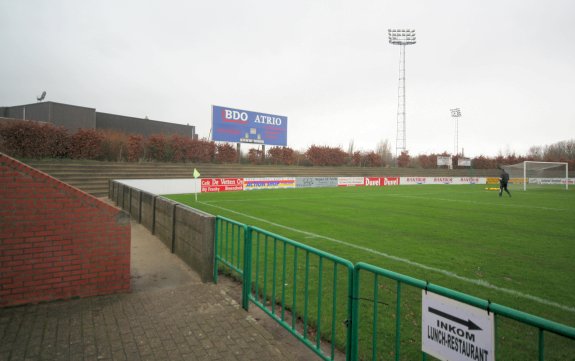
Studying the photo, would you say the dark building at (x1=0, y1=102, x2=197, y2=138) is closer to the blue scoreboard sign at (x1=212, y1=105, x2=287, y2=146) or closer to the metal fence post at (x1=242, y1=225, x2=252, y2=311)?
the blue scoreboard sign at (x1=212, y1=105, x2=287, y2=146)

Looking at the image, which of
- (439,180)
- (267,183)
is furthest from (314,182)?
(439,180)

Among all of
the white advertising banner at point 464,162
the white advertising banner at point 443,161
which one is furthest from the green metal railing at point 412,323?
the white advertising banner at point 464,162

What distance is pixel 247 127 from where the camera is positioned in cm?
3497

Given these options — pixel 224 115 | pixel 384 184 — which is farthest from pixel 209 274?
pixel 384 184

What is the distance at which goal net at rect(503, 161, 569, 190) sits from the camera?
39.8 m

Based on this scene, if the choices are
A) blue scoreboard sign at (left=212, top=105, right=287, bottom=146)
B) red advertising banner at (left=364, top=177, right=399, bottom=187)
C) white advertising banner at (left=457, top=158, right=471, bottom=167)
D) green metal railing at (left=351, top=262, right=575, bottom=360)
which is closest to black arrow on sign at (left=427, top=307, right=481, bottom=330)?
green metal railing at (left=351, top=262, right=575, bottom=360)

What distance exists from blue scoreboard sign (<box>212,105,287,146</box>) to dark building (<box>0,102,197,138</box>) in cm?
1571

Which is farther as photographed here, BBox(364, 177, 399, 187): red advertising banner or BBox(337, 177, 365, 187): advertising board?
BBox(364, 177, 399, 187): red advertising banner

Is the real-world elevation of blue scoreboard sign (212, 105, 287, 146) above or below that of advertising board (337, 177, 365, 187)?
above

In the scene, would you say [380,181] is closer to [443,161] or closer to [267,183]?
[267,183]

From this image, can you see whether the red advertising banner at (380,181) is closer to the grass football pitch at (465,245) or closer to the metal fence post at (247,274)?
the grass football pitch at (465,245)

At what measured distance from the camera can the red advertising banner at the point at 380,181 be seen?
134ft

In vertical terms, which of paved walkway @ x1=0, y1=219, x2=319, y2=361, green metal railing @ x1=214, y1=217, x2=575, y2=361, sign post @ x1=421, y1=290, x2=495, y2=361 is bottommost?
paved walkway @ x1=0, y1=219, x2=319, y2=361

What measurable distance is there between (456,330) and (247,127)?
1327 inches
